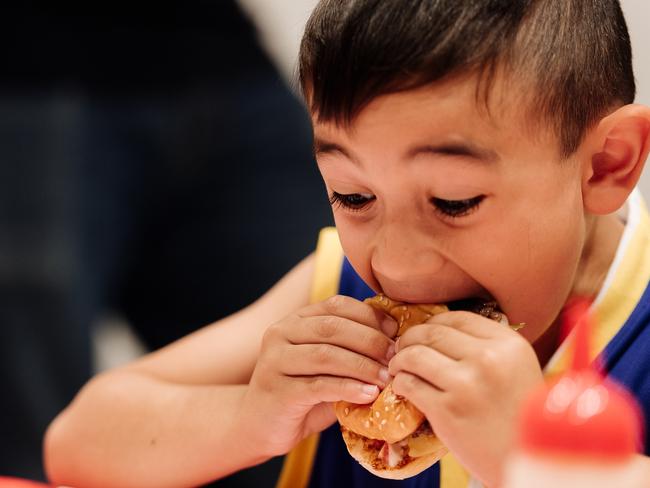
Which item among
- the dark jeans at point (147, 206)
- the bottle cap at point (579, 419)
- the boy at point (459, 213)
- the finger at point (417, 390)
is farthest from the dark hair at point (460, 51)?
the dark jeans at point (147, 206)

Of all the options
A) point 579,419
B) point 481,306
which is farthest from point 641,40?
point 579,419

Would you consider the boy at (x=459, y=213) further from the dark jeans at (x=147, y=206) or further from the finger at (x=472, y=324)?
the dark jeans at (x=147, y=206)

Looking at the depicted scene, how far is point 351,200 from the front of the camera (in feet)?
3.09

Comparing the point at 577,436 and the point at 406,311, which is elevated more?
the point at 577,436

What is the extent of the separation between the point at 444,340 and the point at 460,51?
234 millimetres

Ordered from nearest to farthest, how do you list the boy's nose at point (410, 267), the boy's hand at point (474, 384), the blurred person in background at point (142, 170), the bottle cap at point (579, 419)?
the bottle cap at point (579, 419)
the boy's hand at point (474, 384)
the boy's nose at point (410, 267)
the blurred person in background at point (142, 170)

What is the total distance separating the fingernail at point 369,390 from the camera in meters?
0.92

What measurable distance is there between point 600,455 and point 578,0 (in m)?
0.54

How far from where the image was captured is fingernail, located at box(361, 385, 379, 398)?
36.1 inches

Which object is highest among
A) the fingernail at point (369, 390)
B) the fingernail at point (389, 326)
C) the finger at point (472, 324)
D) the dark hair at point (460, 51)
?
the dark hair at point (460, 51)

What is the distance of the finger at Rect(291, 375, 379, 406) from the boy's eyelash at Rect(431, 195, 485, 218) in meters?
0.17

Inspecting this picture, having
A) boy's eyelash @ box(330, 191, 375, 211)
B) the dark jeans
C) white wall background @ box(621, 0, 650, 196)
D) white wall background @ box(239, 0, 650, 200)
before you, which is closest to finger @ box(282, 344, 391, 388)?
boy's eyelash @ box(330, 191, 375, 211)

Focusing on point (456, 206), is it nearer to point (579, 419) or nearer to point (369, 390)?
point (369, 390)

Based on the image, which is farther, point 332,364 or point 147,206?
point 147,206
